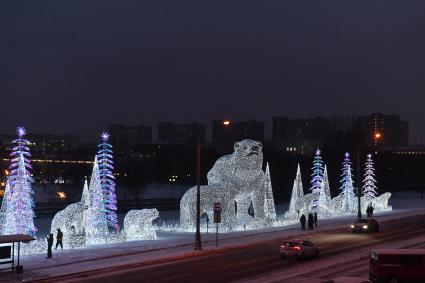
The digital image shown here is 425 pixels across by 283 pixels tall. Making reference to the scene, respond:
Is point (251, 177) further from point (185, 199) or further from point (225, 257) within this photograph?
point (225, 257)

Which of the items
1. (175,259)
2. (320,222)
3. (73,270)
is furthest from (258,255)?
(320,222)

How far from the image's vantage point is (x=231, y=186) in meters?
40.5

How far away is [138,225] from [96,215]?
8.07ft

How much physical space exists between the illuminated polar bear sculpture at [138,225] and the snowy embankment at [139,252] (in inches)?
34.6

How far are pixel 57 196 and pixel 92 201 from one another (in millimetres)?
48439

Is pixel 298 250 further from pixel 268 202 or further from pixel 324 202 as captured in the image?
pixel 324 202

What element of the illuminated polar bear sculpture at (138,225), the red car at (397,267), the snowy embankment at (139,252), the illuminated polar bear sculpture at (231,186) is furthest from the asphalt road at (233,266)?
the illuminated polar bear sculpture at (138,225)

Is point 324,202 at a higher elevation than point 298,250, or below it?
higher

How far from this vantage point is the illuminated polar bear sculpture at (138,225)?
35750mm

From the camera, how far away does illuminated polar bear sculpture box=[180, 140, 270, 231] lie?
39250 mm

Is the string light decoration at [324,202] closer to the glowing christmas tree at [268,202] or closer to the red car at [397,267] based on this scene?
the glowing christmas tree at [268,202]

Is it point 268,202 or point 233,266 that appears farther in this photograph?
point 268,202

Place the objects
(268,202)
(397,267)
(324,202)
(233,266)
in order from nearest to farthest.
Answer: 1. (397,267)
2. (233,266)
3. (268,202)
4. (324,202)

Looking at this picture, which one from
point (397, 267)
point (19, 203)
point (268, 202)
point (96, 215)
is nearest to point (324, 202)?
point (268, 202)
